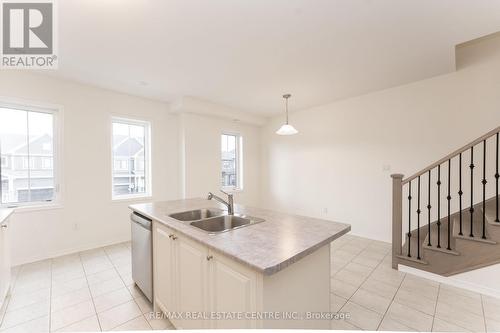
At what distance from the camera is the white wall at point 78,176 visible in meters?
2.95

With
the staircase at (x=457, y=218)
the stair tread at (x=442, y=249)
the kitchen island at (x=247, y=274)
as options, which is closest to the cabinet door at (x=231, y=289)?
the kitchen island at (x=247, y=274)

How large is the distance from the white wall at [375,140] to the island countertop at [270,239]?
2.69 meters

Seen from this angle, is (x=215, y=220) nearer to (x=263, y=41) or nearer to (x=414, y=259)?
(x=263, y=41)

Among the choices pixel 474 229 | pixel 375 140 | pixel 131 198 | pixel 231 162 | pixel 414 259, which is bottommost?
pixel 414 259

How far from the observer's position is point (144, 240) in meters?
2.07

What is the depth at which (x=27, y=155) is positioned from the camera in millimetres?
3029

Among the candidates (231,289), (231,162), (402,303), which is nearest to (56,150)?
(231,162)

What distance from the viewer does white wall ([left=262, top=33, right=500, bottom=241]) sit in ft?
9.64

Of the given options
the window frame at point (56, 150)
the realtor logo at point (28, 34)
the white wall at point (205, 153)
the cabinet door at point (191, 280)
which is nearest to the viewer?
the cabinet door at point (191, 280)

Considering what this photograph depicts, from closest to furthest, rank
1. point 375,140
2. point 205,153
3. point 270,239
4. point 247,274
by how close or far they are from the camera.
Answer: point 247,274 → point 270,239 → point 375,140 → point 205,153

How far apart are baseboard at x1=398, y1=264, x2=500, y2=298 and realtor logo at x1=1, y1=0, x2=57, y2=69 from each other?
4.60m

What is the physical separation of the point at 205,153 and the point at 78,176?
7.29 feet

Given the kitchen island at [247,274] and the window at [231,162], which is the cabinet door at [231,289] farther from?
the window at [231,162]

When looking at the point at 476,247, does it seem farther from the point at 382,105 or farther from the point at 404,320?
the point at 382,105
